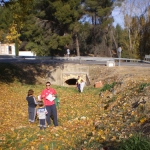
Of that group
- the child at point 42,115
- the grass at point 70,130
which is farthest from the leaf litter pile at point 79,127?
the child at point 42,115

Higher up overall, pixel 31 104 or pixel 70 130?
pixel 31 104

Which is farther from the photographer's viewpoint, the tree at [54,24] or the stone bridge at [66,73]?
the tree at [54,24]

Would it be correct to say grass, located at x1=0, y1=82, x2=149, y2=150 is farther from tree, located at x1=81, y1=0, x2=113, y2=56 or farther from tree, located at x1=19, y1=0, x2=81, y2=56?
tree, located at x1=81, y1=0, x2=113, y2=56

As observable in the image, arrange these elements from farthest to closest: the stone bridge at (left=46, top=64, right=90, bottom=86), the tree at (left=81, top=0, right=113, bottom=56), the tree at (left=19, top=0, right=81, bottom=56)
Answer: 1. the tree at (left=81, top=0, right=113, bottom=56)
2. the tree at (left=19, top=0, right=81, bottom=56)
3. the stone bridge at (left=46, top=64, right=90, bottom=86)

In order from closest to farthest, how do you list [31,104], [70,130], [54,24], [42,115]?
[42,115]
[70,130]
[31,104]
[54,24]

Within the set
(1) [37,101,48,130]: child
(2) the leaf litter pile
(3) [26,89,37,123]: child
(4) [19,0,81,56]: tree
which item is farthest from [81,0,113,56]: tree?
(1) [37,101,48,130]: child

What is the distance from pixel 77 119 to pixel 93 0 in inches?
1558

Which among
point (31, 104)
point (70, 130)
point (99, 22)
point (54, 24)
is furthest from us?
point (99, 22)

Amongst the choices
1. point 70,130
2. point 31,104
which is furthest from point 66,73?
point 70,130

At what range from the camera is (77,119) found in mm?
10758

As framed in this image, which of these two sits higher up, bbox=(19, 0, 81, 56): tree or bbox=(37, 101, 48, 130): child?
bbox=(19, 0, 81, 56): tree

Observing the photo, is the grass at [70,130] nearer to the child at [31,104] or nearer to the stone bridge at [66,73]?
the child at [31,104]

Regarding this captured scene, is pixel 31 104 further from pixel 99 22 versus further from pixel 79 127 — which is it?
pixel 99 22

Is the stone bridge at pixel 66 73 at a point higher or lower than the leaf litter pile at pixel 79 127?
higher
